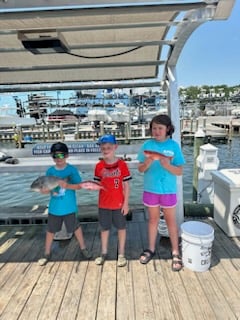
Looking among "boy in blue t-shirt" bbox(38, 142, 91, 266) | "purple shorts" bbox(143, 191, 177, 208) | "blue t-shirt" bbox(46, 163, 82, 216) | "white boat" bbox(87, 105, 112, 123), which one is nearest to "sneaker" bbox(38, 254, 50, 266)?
"boy in blue t-shirt" bbox(38, 142, 91, 266)

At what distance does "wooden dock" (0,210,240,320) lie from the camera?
238 centimetres

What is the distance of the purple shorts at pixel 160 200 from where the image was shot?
3.07 m

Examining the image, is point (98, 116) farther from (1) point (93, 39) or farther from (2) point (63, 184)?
(2) point (63, 184)

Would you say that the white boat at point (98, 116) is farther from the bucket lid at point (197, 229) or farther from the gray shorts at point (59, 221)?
the bucket lid at point (197, 229)

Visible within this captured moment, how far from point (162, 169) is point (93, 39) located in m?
1.83

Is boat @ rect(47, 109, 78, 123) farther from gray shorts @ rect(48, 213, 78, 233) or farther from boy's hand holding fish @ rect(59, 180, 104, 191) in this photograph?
boy's hand holding fish @ rect(59, 180, 104, 191)

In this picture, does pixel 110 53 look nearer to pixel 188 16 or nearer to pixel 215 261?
pixel 188 16

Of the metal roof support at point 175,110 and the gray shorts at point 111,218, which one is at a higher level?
the metal roof support at point 175,110

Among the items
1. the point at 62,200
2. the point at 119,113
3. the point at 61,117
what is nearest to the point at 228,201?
the point at 62,200

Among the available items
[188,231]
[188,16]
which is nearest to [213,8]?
[188,16]

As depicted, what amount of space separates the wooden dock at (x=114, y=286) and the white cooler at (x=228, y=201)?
20cm

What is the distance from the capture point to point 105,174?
3.05 meters

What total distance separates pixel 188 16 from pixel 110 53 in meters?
1.67

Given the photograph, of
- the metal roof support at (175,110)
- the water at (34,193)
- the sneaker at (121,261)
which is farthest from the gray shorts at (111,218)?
the water at (34,193)
